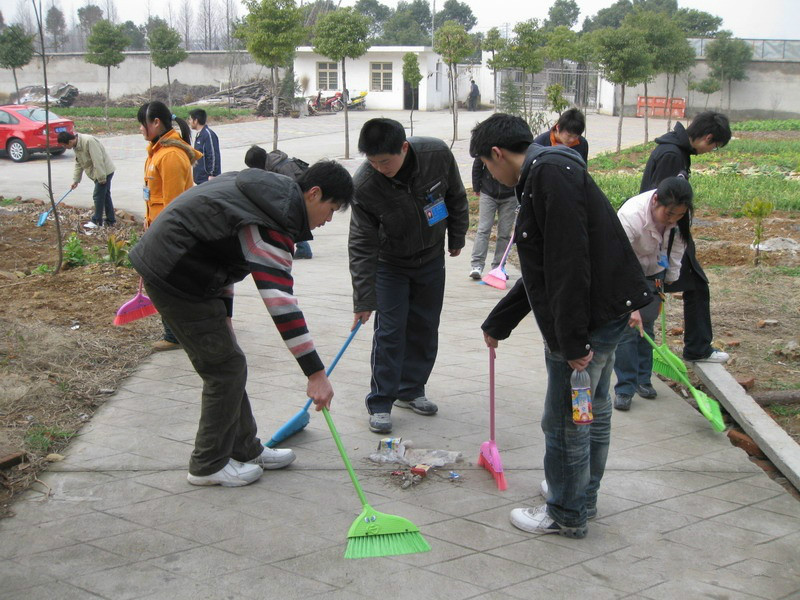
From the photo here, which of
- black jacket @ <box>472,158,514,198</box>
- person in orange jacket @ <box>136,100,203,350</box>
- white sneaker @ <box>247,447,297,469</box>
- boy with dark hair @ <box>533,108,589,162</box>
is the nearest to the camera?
white sneaker @ <box>247,447,297,469</box>

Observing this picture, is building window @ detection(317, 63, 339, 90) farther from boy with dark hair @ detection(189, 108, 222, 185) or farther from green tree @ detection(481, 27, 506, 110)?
boy with dark hair @ detection(189, 108, 222, 185)

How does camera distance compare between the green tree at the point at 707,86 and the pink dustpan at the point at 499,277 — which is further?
the green tree at the point at 707,86

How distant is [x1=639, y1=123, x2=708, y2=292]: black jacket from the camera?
4.70 m

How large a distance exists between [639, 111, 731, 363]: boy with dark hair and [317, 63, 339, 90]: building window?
3770 centimetres

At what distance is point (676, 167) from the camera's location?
4773mm

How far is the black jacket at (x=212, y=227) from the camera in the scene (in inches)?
120

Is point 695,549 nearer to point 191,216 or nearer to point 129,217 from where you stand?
point 191,216

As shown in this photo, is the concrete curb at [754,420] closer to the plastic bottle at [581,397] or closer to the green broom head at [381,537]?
the plastic bottle at [581,397]

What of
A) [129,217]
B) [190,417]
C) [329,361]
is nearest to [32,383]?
[190,417]

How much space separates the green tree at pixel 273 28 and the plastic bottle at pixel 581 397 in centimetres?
1647

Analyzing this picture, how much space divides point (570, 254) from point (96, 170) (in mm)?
9708

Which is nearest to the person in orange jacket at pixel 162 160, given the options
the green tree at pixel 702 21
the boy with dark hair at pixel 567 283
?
the boy with dark hair at pixel 567 283

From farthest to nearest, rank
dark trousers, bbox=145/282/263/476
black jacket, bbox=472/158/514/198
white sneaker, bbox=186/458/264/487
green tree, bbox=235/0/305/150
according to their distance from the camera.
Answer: green tree, bbox=235/0/305/150
black jacket, bbox=472/158/514/198
white sneaker, bbox=186/458/264/487
dark trousers, bbox=145/282/263/476

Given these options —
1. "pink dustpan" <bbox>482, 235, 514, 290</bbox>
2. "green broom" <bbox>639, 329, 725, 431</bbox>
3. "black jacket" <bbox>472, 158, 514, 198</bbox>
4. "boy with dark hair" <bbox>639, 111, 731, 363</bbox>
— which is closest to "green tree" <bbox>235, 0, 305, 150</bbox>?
"black jacket" <bbox>472, 158, 514, 198</bbox>
